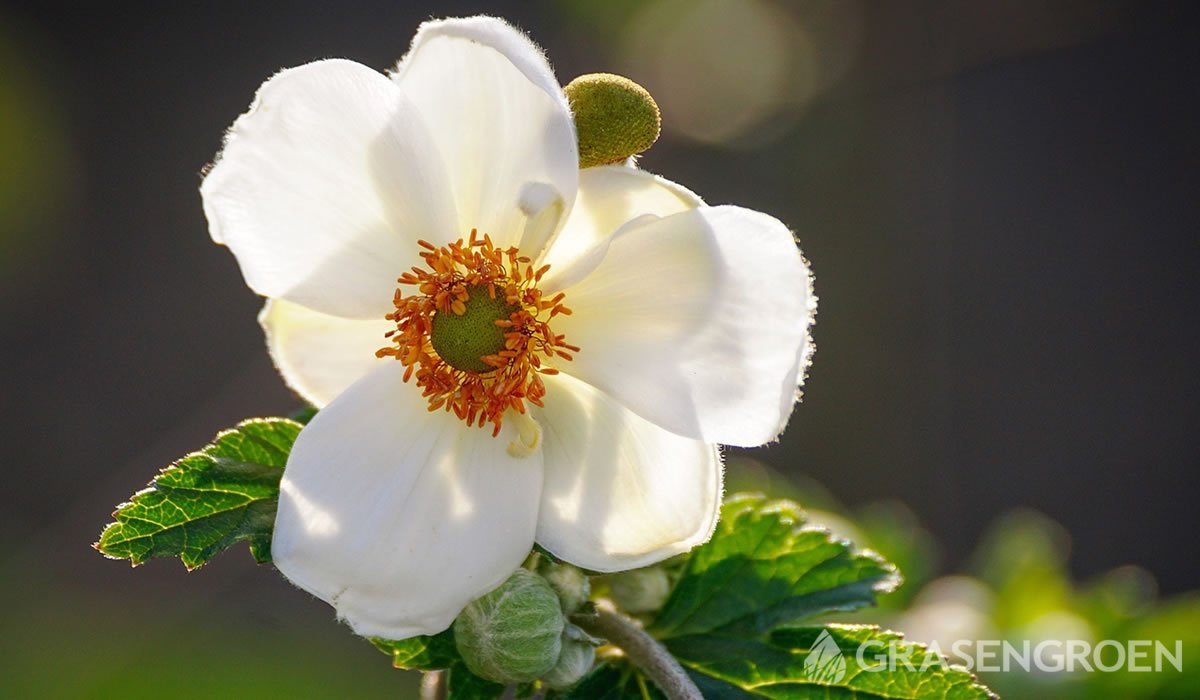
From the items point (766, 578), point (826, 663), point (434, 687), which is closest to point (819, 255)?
point (766, 578)

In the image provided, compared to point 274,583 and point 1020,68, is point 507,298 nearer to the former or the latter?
point 274,583

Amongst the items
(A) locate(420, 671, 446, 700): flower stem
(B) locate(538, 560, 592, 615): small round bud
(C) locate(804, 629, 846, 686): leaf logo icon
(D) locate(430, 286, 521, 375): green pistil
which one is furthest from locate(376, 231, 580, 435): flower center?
(C) locate(804, 629, 846, 686): leaf logo icon

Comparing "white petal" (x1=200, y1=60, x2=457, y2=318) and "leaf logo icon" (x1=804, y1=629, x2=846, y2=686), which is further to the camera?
"leaf logo icon" (x1=804, y1=629, x2=846, y2=686)

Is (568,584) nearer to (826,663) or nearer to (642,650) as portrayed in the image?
(642,650)

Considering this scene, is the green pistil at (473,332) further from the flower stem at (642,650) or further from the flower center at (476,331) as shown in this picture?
the flower stem at (642,650)

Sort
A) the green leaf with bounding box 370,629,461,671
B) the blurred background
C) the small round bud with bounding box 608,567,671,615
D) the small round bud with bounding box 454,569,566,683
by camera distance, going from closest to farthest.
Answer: the small round bud with bounding box 454,569,566,683, the green leaf with bounding box 370,629,461,671, the small round bud with bounding box 608,567,671,615, the blurred background

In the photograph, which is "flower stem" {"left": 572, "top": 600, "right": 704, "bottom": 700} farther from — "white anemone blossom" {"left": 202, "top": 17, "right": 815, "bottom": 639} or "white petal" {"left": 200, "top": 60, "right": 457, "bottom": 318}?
"white petal" {"left": 200, "top": 60, "right": 457, "bottom": 318}

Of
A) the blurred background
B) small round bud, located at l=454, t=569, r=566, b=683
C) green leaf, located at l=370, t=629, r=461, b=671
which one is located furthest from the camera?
the blurred background
